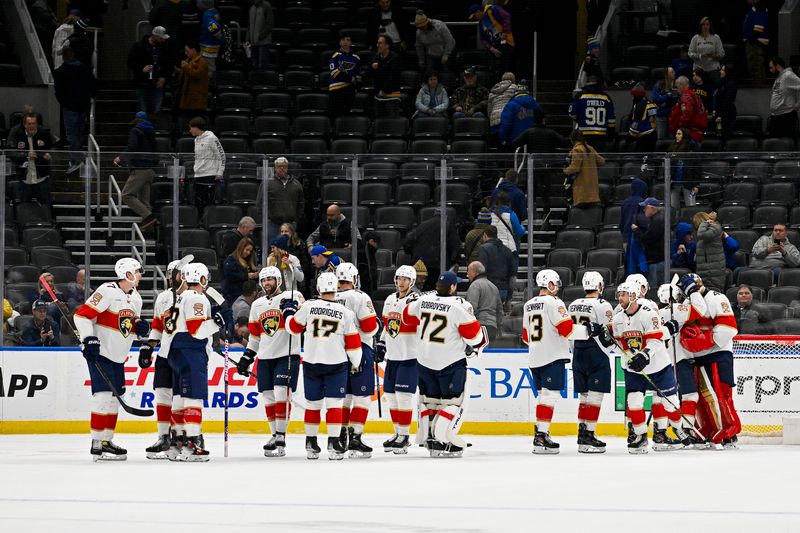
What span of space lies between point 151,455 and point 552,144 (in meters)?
7.86

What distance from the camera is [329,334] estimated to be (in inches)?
530

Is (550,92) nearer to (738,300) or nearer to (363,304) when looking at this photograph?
(738,300)

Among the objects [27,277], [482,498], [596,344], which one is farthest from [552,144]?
[482,498]

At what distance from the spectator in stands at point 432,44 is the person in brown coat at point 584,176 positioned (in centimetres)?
510

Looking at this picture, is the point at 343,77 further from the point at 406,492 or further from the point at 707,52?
the point at 406,492

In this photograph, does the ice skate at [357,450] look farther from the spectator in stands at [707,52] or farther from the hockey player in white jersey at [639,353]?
the spectator in stands at [707,52]

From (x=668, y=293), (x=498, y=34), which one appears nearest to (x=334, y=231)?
(x=668, y=293)

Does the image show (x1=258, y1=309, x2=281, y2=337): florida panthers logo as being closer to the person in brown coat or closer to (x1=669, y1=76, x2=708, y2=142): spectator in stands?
the person in brown coat

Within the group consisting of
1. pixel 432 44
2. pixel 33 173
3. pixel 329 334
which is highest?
pixel 432 44

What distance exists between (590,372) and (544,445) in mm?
819

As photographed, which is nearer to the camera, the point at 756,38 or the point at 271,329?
the point at 271,329

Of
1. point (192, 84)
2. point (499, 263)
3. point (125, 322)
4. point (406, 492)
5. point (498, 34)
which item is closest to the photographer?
point (406, 492)

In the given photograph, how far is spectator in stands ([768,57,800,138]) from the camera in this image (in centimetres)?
2036

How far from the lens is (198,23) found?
22359 mm
